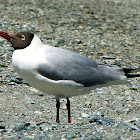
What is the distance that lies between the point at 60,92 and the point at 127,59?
16.4 ft

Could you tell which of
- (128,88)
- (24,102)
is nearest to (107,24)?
(128,88)

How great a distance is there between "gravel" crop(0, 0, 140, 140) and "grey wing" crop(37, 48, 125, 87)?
809 mm

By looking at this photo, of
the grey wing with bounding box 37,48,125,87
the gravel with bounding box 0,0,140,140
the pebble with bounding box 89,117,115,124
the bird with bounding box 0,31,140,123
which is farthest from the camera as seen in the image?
the pebble with bounding box 89,117,115,124

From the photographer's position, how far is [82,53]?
33.2 ft

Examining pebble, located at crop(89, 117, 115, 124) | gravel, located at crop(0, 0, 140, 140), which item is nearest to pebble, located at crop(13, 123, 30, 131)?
gravel, located at crop(0, 0, 140, 140)

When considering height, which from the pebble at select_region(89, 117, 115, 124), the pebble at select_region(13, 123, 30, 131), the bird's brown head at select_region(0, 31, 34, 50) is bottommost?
the pebble at select_region(89, 117, 115, 124)

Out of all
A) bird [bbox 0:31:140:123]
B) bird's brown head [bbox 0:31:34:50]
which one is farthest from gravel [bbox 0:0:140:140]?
bird's brown head [bbox 0:31:34:50]

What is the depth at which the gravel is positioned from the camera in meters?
5.67

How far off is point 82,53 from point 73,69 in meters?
4.56

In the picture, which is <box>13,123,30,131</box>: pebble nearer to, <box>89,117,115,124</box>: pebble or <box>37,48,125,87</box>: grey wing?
<box>37,48,125,87</box>: grey wing

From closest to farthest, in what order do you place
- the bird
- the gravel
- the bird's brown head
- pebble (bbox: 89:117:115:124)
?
the bird
the bird's brown head
the gravel
pebble (bbox: 89:117:115:124)

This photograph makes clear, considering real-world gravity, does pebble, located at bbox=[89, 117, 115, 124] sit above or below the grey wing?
below

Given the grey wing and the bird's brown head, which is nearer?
the grey wing

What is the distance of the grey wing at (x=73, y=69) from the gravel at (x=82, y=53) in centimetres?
81
